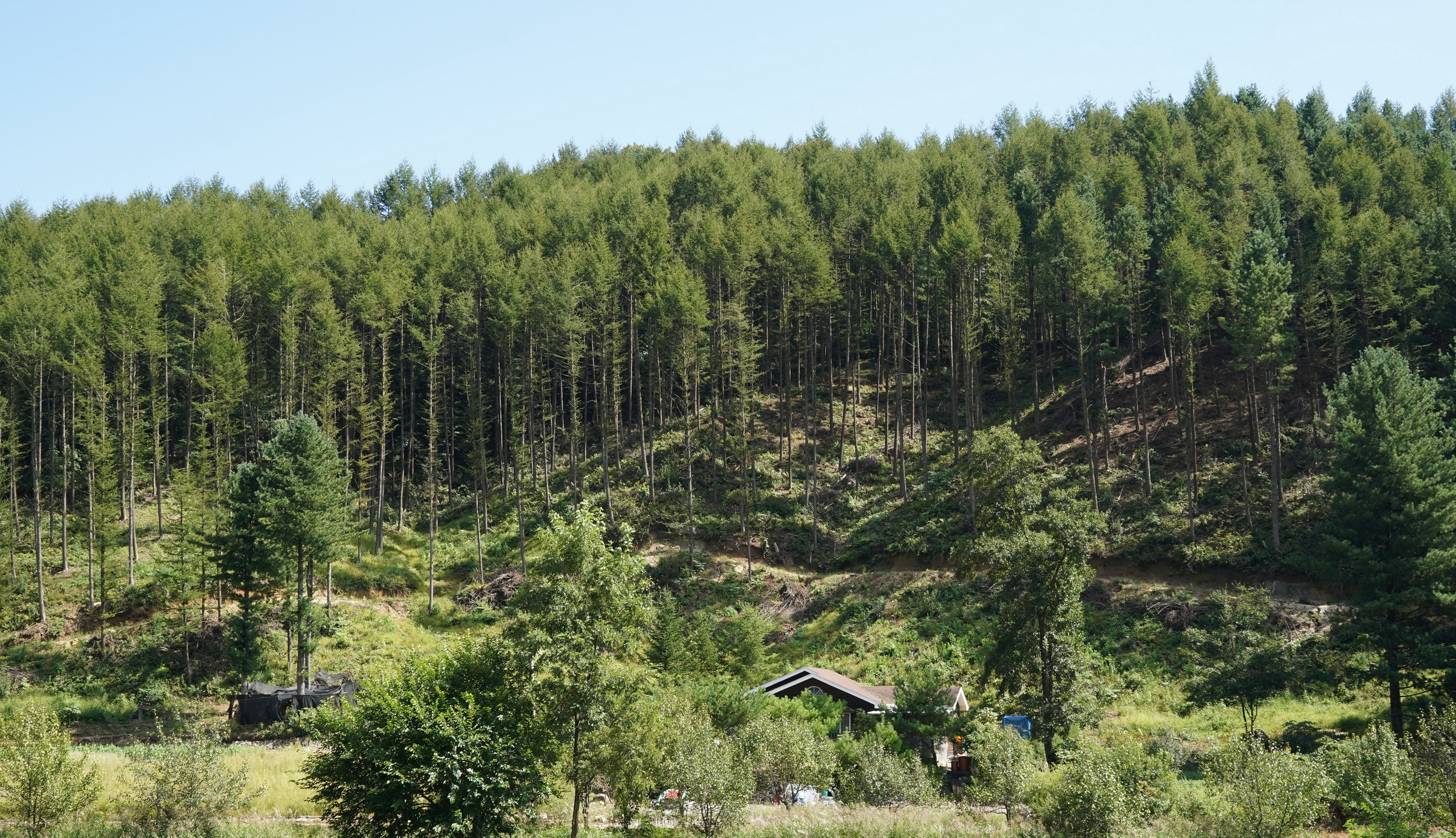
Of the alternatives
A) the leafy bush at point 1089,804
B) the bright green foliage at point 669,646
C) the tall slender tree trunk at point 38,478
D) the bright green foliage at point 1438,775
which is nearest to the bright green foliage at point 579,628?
the leafy bush at point 1089,804

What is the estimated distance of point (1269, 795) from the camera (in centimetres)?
2119

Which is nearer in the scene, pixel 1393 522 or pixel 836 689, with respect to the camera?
pixel 1393 522

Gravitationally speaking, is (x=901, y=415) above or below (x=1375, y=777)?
above

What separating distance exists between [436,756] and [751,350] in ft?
139

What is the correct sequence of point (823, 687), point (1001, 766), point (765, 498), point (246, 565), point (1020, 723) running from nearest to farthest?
point (1001, 766) → point (1020, 723) → point (823, 687) → point (246, 565) → point (765, 498)

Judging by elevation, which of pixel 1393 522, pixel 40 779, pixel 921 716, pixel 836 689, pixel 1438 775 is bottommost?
pixel 921 716

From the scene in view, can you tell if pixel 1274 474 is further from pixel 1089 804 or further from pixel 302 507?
pixel 302 507

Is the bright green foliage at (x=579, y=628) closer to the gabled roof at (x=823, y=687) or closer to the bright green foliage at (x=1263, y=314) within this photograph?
the gabled roof at (x=823, y=687)

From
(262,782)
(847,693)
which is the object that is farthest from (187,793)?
(847,693)

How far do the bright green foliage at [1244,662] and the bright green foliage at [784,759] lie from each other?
14368 mm

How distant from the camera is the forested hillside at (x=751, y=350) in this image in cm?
5491

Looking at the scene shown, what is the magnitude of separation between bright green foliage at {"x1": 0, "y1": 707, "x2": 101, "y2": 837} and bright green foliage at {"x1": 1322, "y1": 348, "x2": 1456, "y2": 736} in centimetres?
3909

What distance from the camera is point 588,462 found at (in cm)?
6831

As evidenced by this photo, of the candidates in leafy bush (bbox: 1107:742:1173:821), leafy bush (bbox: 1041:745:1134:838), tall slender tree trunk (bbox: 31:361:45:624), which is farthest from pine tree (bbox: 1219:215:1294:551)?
tall slender tree trunk (bbox: 31:361:45:624)
